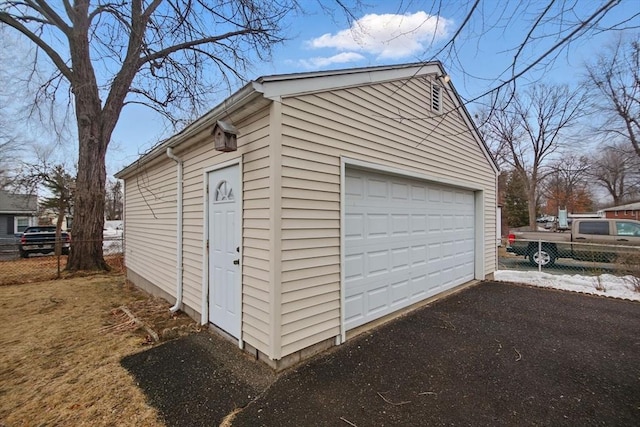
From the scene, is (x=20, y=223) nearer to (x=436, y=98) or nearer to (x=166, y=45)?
(x=166, y=45)

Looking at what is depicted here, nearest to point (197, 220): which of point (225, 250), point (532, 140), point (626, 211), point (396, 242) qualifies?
point (225, 250)

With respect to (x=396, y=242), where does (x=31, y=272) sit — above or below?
below

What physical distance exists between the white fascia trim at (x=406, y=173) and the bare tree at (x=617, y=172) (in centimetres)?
2008

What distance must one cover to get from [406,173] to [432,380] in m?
2.82

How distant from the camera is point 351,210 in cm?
377

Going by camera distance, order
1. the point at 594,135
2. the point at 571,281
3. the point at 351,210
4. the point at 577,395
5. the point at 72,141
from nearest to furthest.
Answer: the point at 577,395 → the point at 351,210 → the point at 571,281 → the point at 72,141 → the point at 594,135

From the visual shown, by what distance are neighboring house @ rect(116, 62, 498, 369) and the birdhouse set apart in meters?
0.02

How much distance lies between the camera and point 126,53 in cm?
404

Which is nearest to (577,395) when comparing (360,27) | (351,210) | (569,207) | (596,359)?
(596,359)

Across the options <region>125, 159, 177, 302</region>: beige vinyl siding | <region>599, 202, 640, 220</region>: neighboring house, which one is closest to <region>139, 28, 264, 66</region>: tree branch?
<region>125, 159, 177, 302</region>: beige vinyl siding

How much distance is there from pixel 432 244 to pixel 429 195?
2.96 ft

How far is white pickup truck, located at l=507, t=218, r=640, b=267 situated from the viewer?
25.9 feet

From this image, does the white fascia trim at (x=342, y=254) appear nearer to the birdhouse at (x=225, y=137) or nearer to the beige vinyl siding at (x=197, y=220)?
the beige vinyl siding at (x=197, y=220)

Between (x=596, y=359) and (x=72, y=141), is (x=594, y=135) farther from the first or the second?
(x=72, y=141)
